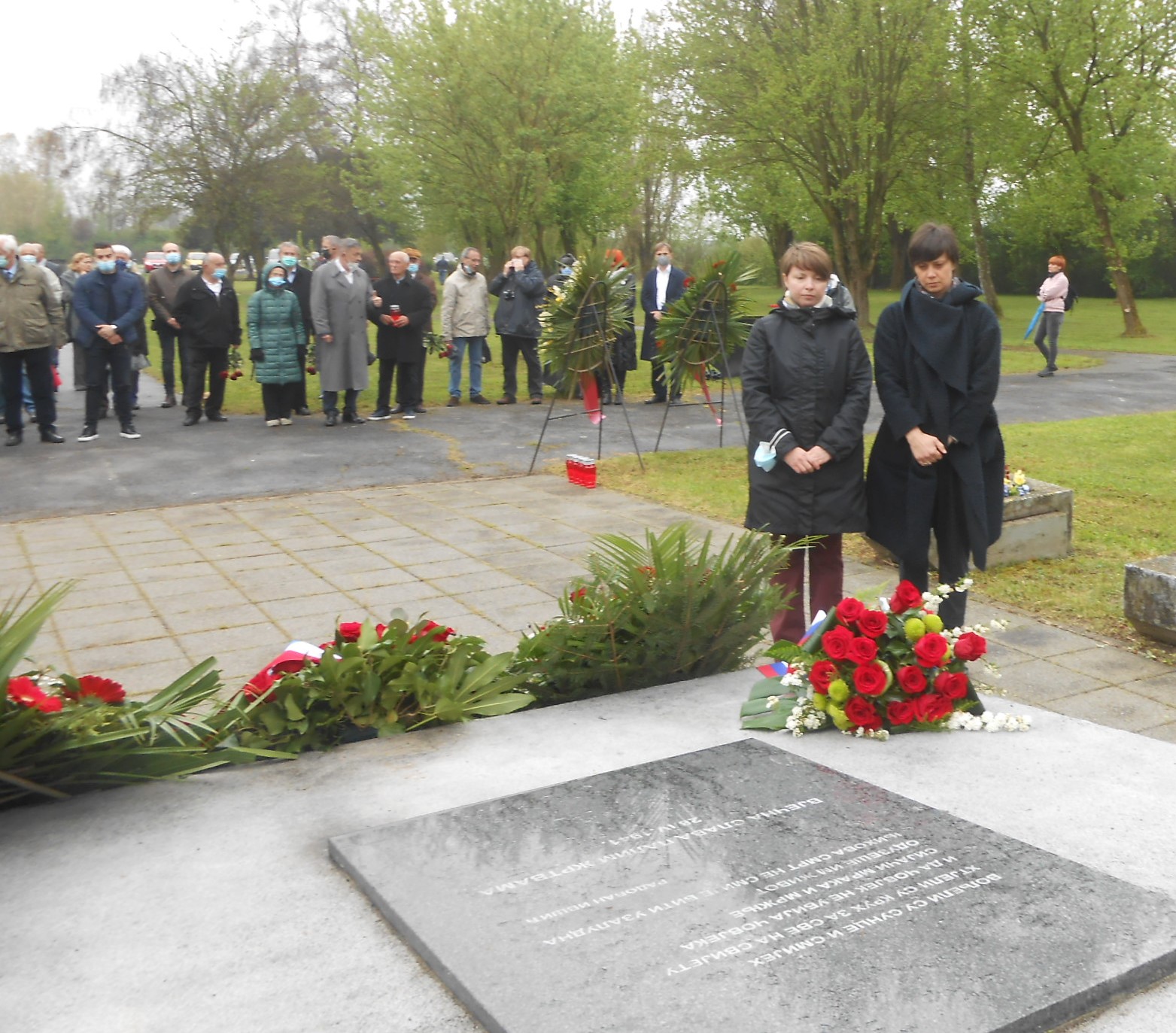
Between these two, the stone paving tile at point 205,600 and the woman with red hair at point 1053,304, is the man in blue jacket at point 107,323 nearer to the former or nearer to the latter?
the stone paving tile at point 205,600

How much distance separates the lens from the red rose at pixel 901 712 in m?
3.72

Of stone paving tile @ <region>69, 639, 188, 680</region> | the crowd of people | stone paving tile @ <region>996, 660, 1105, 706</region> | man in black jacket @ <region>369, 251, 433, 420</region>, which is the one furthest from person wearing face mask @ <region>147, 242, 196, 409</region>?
stone paving tile @ <region>996, 660, 1105, 706</region>

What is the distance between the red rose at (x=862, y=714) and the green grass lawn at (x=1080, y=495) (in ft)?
8.78

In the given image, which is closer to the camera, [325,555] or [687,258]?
[325,555]

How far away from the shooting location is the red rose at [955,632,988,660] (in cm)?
374

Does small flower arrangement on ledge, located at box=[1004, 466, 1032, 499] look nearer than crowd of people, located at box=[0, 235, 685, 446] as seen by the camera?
Yes

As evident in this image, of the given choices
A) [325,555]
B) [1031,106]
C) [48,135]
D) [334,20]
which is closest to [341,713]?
[325,555]

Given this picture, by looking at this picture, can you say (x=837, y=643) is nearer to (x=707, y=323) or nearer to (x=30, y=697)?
(x=30, y=697)

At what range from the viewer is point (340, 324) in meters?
14.1

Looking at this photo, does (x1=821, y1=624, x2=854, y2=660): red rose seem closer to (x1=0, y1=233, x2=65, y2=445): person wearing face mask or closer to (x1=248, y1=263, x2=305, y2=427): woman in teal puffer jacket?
(x1=0, y1=233, x2=65, y2=445): person wearing face mask

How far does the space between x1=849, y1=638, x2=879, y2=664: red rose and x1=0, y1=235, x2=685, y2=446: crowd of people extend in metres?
8.03

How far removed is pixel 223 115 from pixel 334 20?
14.7 meters

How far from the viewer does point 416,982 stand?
2455 millimetres

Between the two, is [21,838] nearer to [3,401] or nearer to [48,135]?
[3,401]
